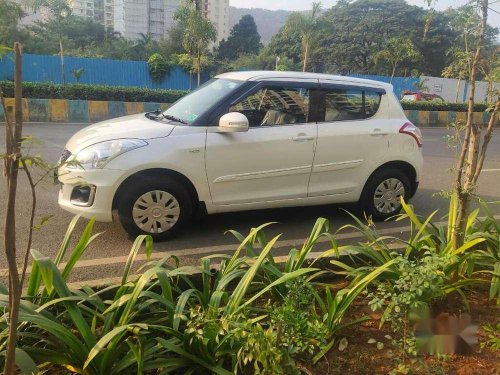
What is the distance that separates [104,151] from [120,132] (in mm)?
262

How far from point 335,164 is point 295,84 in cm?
89

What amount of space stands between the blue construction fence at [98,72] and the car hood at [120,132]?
23987 millimetres

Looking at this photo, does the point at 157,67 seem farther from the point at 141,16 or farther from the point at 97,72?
the point at 141,16

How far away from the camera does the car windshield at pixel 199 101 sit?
465cm

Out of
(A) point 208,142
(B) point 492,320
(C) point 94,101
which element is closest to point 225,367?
(B) point 492,320

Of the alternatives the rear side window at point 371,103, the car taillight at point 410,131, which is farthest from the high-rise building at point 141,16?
the car taillight at point 410,131

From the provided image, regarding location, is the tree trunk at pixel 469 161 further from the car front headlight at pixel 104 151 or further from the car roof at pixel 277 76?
the car front headlight at pixel 104 151

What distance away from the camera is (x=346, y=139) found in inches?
195

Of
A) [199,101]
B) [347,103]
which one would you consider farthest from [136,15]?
[347,103]

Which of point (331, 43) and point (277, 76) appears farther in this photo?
point (331, 43)

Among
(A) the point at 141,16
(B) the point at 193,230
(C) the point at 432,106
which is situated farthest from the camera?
(A) the point at 141,16

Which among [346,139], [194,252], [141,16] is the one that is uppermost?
[141,16]

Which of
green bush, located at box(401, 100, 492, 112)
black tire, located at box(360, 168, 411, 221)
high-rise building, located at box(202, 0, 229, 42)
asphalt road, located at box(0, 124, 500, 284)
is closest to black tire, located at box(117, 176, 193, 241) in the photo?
asphalt road, located at box(0, 124, 500, 284)

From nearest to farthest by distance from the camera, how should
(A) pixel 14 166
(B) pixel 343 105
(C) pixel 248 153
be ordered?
(A) pixel 14 166 → (C) pixel 248 153 → (B) pixel 343 105
